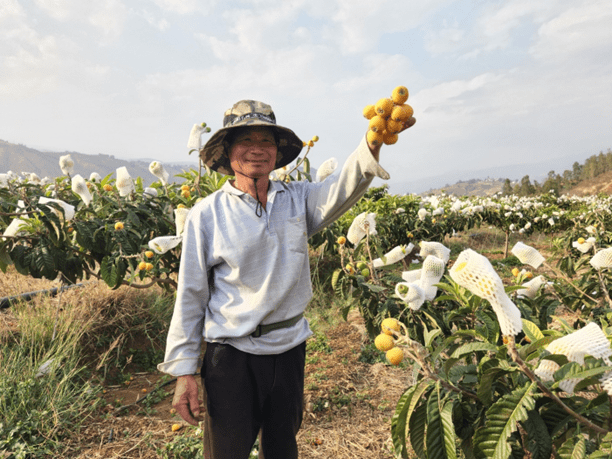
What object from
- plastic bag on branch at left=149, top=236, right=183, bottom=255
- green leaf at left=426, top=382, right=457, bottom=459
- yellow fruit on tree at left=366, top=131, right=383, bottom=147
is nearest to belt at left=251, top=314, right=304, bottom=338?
green leaf at left=426, top=382, right=457, bottom=459

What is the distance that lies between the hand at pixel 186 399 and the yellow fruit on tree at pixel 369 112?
46.0 inches

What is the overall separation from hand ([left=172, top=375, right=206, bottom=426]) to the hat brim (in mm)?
945

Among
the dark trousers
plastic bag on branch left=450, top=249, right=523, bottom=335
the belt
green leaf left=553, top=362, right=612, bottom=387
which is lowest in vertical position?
the dark trousers

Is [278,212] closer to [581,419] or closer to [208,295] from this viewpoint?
[208,295]

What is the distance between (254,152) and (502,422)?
1.19 metres

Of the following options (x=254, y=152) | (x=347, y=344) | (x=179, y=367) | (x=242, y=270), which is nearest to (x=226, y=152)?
(x=254, y=152)

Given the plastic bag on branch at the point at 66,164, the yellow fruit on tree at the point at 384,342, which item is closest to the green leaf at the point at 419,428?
the yellow fruit on tree at the point at 384,342

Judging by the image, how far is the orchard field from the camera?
932 millimetres

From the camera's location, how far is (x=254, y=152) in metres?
1.50

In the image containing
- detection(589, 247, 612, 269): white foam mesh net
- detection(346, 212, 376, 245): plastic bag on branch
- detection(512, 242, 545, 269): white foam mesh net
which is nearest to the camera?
detection(512, 242, 545, 269): white foam mesh net

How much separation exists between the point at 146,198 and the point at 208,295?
66.9 inches

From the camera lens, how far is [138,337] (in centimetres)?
369

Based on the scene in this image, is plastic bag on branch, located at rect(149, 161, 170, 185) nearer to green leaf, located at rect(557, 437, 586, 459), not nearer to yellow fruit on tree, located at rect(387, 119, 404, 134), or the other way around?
yellow fruit on tree, located at rect(387, 119, 404, 134)

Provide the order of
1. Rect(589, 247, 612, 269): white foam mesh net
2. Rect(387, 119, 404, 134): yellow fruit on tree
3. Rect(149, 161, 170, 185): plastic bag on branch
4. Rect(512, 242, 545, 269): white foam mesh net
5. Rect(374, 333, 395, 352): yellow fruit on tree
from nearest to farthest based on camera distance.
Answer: Rect(374, 333, 395, 352): yellow fruit on tree, Rect(387, 119, 404, 134): yellow fruit on tree, Rect(512, 242, 545, 269): white foam mesh net, Rect(589, 247, 612, 269): white foam mesh net, Rect(149, 161, 170, 185): plastic bag on branch
